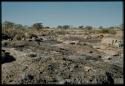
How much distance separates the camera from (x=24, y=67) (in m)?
8.84

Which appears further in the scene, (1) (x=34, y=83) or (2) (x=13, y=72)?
(2) (x=13, y=72)

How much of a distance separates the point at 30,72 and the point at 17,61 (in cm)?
151

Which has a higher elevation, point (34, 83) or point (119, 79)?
point (34, 83)

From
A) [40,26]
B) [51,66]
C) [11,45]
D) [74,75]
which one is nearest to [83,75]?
[74,75]

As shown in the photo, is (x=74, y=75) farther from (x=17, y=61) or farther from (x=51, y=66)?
(x=17, y=61)

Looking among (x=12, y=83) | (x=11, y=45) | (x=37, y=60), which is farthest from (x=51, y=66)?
(x=11, y=45)

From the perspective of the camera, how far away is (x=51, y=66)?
30.7 feet

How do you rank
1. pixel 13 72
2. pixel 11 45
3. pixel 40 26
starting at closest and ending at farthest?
pixel 13 72
pixel 11 45
pixel 40 26

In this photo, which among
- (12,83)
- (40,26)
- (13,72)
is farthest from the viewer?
(40,26)

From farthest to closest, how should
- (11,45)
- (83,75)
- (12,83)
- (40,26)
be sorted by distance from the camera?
(40,26) → (11,45) → (83,75) → (12,83)

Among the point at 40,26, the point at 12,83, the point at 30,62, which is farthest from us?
the point at 40,26

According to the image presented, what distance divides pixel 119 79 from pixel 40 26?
1628 inches

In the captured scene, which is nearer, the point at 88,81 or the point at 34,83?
the point at 34,83

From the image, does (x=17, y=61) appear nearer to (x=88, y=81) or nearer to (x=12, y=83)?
(x=12, y=83)
